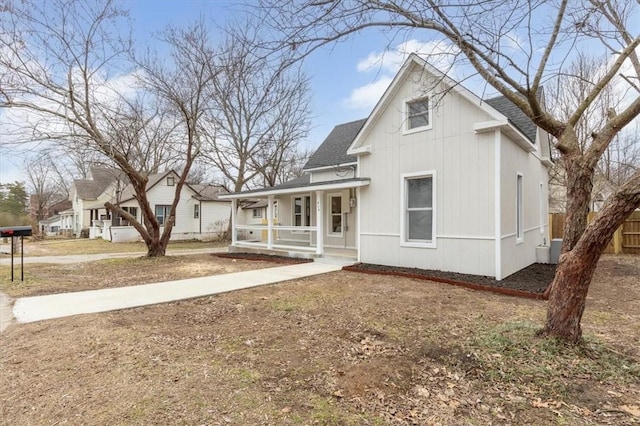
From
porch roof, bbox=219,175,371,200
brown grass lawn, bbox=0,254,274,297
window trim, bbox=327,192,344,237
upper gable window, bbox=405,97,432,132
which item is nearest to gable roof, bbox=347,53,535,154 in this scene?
upper gable window, bbox=405,97,432,132

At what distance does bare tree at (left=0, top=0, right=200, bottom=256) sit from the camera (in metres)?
9.88

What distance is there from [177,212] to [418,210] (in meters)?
21.2

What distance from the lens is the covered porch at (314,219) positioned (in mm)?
11562

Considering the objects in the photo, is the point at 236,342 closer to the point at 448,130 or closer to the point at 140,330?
the point at 140,330

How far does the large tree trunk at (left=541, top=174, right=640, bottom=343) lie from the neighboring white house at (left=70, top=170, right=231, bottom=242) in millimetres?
23957

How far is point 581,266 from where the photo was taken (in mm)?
3803

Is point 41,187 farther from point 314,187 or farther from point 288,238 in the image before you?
point 314,187

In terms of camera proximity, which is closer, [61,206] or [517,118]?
[517,118]

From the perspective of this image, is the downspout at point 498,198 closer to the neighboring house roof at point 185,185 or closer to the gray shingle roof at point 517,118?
the gray shingle roof at point 517,118

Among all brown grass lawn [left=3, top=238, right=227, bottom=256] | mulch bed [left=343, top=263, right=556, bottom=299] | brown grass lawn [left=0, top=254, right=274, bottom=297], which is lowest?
brown grass lawn [left=3, top=238, right=227, bottom=256]

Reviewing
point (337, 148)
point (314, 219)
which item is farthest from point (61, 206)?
point (337, 148)

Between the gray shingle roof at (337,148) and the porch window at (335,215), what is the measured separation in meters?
1.35

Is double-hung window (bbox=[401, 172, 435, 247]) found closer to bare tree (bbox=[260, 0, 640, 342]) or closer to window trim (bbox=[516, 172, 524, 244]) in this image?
window trim (bbox=[516, 172, 524, 244])

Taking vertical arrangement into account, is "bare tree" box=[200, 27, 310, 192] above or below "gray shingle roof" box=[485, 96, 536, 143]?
above
